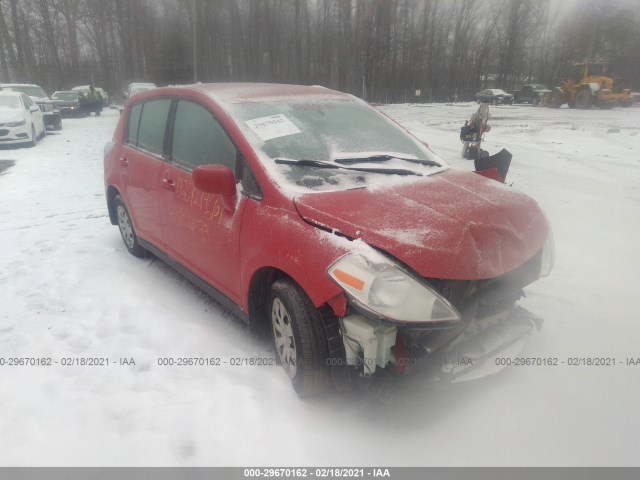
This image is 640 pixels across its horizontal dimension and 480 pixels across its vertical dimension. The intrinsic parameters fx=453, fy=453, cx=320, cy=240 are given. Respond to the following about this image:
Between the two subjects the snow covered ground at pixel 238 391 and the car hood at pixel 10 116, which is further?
the car hood at pixel 10 116

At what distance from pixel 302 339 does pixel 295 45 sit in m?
46.2

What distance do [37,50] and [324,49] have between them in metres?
25.7

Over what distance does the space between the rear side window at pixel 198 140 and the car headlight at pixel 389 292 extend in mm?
1238

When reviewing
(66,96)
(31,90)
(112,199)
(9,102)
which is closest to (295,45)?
(66,96)

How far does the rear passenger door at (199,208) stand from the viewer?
2969 mm

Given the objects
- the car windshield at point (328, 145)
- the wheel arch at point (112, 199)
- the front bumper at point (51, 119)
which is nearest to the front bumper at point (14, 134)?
the front bumper at point (51, 119)

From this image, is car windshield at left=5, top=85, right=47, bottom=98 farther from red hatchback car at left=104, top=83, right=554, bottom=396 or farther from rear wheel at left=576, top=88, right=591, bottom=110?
rear wheel at left=576, top=88, right=591, bottom=110

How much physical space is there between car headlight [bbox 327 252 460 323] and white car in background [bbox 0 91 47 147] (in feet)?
47.5

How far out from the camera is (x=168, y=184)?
3588 millimetres

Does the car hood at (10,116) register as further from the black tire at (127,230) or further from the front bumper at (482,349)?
the front bumper at (482,349)

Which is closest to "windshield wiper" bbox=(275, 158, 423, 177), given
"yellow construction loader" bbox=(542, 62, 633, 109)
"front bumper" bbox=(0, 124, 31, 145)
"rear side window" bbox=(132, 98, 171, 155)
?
"rear side window" bbox=(132, 98, 171, 155)

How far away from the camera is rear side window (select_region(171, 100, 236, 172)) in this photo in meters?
3.06

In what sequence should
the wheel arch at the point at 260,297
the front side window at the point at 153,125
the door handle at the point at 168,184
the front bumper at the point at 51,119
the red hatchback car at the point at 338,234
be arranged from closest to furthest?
the red hatchback car at the point at 338,234 → the wheel arch at the point at 260,297 → the door handle at the point at 168,184 → the front side window at the point at 153,125 → the front bumper at the point at 51,119

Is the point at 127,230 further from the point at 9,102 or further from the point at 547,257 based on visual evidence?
the point at 9,102
